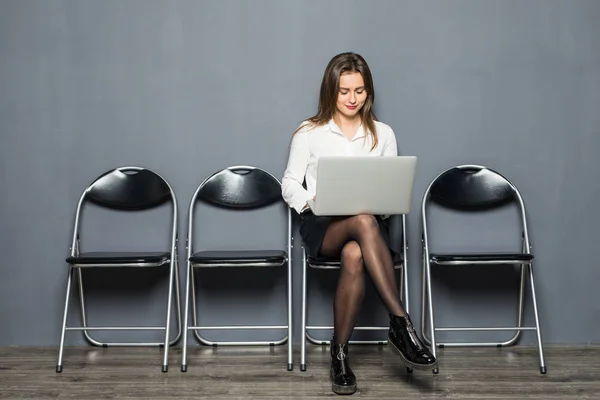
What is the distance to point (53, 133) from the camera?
340 cm

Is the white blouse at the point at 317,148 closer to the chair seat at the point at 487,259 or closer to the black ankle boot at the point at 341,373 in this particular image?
the chair seat at the point at 487,259

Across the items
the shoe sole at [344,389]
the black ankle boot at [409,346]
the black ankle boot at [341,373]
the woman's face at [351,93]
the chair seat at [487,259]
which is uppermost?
the woman's face at [351,93]

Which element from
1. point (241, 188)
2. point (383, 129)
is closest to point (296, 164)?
point (241, 188)

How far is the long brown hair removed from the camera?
10.1 ft

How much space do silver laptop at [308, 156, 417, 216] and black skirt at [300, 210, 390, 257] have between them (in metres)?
0.23

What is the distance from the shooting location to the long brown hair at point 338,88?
3.07 m

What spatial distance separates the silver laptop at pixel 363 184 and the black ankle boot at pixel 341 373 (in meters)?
0.54

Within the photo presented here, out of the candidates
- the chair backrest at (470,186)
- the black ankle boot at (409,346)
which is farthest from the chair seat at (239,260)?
the chair backrest at (470,186)

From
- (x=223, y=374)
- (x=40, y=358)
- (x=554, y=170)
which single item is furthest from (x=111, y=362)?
(x=554, y=170)

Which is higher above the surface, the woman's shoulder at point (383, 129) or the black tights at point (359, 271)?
the woman's shoulder at point (383, 129)

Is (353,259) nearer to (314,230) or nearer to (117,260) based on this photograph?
(314,230)

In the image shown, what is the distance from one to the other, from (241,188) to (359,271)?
86cm

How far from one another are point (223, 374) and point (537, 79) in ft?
6.64

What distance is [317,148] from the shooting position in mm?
3154
